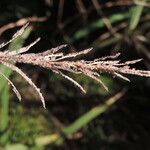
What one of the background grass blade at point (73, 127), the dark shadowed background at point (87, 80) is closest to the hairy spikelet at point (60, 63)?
the background grass blade at point (73, 127)

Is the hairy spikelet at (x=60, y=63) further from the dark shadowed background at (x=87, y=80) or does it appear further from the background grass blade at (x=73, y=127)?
the dark shadowed background at (x=87, y=80)

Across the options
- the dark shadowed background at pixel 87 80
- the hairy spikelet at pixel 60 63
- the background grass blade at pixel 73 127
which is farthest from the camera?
the dark shadowed background at pixel 87 80

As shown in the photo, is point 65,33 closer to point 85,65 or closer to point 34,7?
point 34,7

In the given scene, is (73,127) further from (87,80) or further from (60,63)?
(60,63)

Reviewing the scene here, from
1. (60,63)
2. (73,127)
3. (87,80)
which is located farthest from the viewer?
(87,80)

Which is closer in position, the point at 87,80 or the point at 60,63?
the point at 60,63

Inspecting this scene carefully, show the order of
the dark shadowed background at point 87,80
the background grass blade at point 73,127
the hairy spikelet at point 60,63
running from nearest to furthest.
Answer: the hairy spikelet at point 60,63
the background grass blade at point 73,127
the dark shadowed background at point 87,80

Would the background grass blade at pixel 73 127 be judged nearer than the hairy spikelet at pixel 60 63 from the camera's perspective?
No

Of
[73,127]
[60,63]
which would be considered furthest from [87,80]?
[60,63]

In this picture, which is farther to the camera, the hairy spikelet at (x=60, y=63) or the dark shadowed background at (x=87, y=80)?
the dark shadowed background at (x=87, y=80)

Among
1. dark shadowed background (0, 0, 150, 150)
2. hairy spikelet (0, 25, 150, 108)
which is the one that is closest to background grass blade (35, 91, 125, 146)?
dark shadowed background (0, 0, 150, 150)

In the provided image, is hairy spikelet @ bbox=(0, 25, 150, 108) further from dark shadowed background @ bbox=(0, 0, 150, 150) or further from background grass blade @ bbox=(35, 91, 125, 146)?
dark shadowed background @ bbox=(0, 0, 150, 150)

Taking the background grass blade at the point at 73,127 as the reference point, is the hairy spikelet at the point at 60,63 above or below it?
above

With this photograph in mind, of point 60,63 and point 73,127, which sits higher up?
point 60,63
